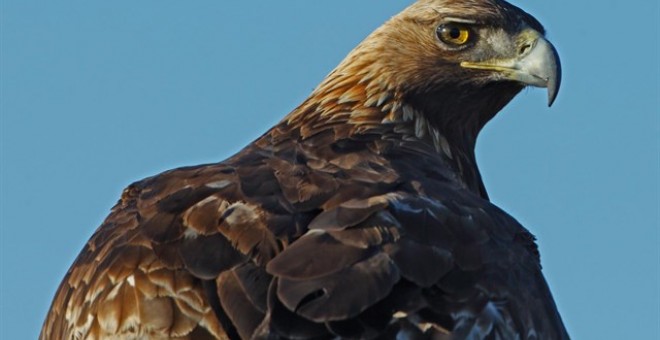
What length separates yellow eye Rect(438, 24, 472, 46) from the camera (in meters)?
13.3

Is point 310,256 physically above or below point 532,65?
above

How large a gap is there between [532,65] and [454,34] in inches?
29.3

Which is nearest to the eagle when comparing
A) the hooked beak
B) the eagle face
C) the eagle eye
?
the hooked beak

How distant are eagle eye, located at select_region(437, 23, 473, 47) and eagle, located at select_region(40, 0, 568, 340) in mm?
904

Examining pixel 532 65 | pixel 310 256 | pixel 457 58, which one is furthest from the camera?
pixel 457 58

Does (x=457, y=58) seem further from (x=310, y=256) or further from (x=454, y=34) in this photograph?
(x=310, y=256)

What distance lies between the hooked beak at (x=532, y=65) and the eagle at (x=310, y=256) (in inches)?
2.5

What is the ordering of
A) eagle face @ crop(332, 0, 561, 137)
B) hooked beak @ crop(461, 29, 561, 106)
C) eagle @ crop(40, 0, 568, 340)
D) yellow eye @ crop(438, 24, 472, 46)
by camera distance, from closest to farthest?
eagle @ crop(40, 0, 568, 340) < hooked beak @ crop(461, 29, 561, 106) < eagle face @ crop(332, 0, 561, 137) < yellow eye @ crop(438, 24, 472, 46)

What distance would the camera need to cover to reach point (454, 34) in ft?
43.9

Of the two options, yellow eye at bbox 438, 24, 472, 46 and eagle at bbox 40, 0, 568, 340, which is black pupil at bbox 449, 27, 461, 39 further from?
eagle at bbox 40, 0, 568, 340

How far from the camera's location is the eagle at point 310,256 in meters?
9.35

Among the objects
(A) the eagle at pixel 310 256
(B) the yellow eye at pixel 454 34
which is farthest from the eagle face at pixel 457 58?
(A) the eagle at pixel 310 256

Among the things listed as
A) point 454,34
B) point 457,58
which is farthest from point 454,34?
point 457,58

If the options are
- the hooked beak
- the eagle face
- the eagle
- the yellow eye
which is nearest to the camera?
the eagle
